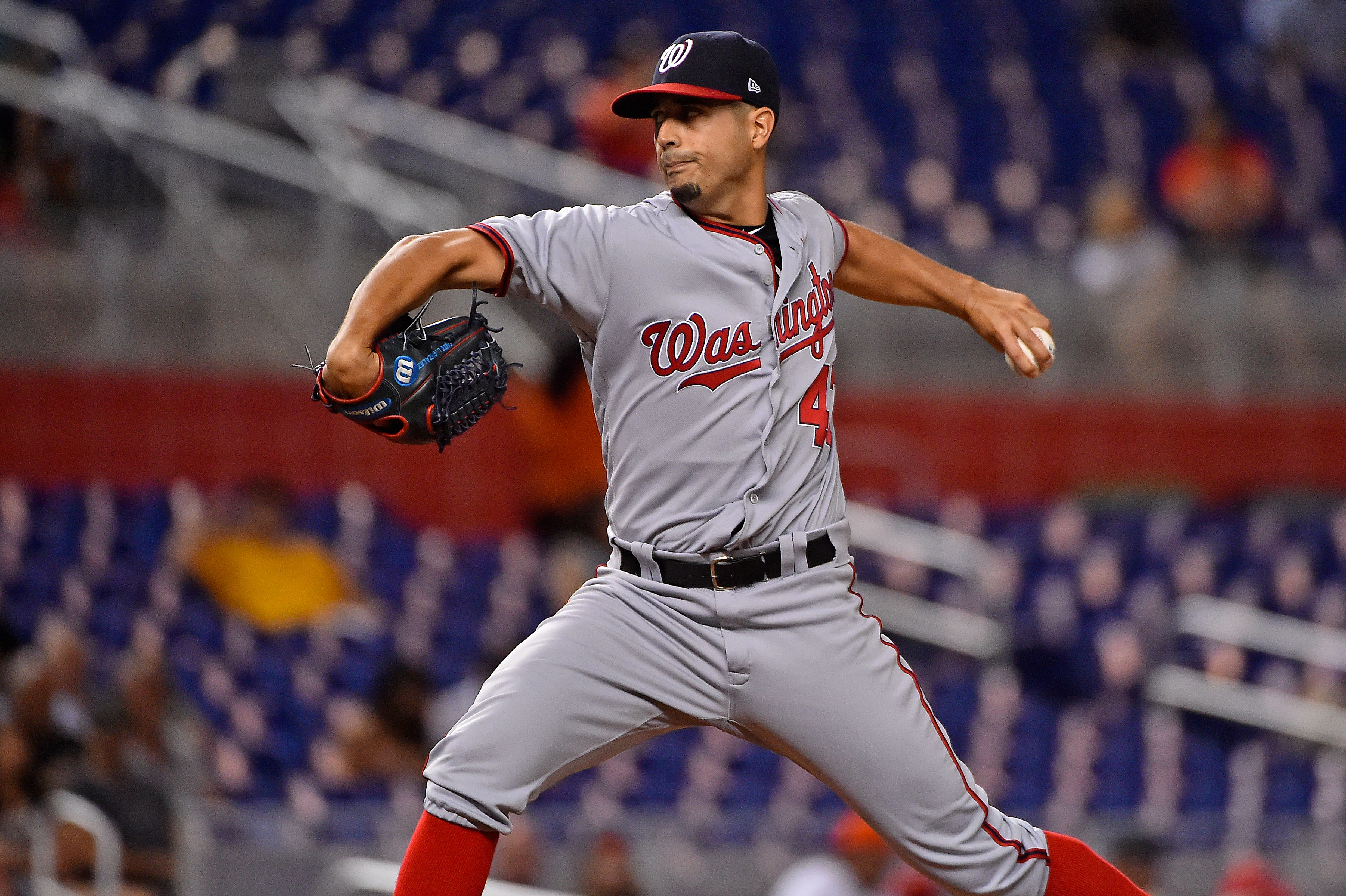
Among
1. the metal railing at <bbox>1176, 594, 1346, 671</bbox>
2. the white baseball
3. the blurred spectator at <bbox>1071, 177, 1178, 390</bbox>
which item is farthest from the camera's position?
the blurred spectator at <bbox>1071, 177, 1178, 390</bbox>

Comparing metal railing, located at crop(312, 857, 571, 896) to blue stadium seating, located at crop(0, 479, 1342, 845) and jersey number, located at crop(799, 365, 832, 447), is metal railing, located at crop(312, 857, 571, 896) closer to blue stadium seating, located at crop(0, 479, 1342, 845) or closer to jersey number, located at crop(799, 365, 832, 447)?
blue stadium seating, located at crop(0, 479, 1342, 845)

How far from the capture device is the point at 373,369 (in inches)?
92.6

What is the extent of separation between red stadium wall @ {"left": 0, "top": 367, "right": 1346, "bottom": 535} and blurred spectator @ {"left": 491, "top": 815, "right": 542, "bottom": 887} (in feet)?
7.79

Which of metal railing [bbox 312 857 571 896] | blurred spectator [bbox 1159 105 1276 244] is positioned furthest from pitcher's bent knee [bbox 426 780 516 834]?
blurred spectator [bbox 1159 105 1276 244]

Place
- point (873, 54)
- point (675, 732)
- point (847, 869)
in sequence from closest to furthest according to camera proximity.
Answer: point (847, 869) → point (675, 732) → point (873, 54)

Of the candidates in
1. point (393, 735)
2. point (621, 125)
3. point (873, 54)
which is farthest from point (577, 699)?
point (873, 54)

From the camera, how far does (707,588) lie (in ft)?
8.55

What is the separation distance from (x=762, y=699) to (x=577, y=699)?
0.30m

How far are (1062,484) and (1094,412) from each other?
0.39 m

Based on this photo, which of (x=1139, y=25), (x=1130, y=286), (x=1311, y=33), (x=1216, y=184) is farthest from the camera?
(x=1311, y=33)

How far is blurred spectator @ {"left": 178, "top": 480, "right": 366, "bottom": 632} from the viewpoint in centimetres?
668

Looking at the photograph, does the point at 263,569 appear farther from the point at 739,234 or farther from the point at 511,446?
the point at 739,234

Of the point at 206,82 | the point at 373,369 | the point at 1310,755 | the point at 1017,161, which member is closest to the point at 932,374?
the point at 1017,161

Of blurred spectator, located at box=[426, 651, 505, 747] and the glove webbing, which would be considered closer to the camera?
the glove webbing
